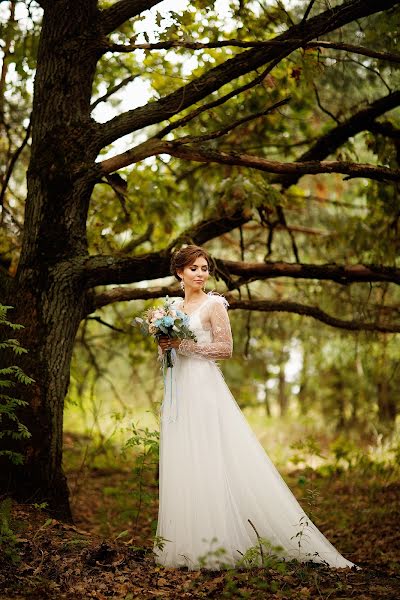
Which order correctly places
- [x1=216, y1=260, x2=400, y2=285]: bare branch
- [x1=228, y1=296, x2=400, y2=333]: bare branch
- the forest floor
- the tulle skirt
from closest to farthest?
the forest floor
the tulle skirt
[x1=216, y1=260, x2=400, y2=285]: bare branch
[x1=228, y1=296, x2=400, y2=333]: bare branch

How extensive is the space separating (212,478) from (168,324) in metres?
1.15

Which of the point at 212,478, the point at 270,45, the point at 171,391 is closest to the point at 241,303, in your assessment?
the point at 171,391

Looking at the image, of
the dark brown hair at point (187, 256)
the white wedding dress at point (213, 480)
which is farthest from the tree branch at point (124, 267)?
the white wedding dress at point (213, 480)

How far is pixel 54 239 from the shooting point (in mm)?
5355

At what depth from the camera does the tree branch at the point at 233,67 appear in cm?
484

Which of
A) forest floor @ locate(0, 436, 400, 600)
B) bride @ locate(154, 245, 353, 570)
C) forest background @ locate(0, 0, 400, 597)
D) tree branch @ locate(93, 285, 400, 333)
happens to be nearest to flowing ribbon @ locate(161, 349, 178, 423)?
bride @ locate(154, 245, 353, 570)

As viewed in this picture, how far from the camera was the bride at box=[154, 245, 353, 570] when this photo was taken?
4422 millimetres

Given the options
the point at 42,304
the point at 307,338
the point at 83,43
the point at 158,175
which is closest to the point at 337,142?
the point at 158,175

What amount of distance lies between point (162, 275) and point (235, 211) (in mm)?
1181

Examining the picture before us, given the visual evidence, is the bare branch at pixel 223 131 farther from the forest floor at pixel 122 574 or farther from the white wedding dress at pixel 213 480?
the forest floor at pixel 122 574

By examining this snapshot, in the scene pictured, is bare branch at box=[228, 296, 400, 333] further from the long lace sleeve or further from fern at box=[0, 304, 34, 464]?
fern at box=[0, 304, 34, 464]

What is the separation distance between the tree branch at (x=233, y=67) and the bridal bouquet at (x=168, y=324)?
1.63 metres

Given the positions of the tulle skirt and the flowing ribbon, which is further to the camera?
the flowing ribbon

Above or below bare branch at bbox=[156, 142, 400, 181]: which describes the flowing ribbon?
below
